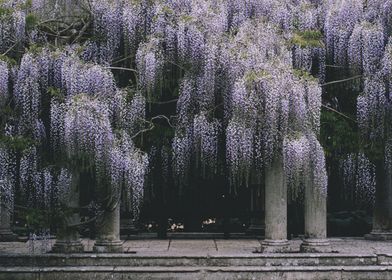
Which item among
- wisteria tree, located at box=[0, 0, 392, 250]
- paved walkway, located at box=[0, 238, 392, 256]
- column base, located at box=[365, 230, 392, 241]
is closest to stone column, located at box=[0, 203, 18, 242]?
paved walkway, located at box=[0, 238, 392, 256]

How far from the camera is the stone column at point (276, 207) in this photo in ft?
49.6

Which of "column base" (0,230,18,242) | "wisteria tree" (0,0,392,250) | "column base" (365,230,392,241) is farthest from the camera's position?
"column base" (0,230,18,242)

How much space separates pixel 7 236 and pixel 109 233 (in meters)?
4.00

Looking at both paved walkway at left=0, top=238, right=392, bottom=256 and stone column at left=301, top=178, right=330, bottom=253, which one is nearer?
stone column at left=301, top=178, right=330, bottom=253

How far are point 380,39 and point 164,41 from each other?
14.1 feet

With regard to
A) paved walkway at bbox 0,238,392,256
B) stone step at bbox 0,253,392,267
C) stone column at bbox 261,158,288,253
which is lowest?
stone step at bbox 0,253,392,267

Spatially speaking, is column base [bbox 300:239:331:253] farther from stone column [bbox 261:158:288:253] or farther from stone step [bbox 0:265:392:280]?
stone step [bbox 0:265:392:280]

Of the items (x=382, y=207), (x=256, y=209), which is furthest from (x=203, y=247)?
(x=382, y=207)

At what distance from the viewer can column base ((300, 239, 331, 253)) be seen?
1506 centimetres

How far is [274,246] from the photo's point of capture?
49.2 feet

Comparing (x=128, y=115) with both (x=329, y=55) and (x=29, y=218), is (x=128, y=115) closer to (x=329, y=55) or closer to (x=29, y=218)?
(x=29, y=218)

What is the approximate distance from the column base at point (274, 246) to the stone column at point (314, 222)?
38 centimetres

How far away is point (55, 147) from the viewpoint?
48.8 feet

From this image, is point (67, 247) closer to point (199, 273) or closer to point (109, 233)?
point (109, 233)
